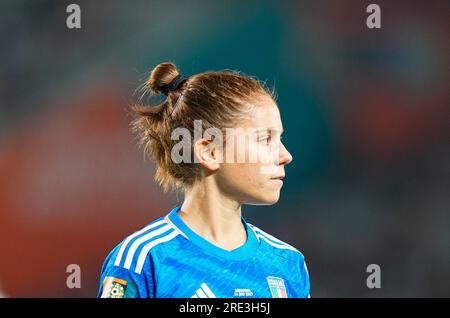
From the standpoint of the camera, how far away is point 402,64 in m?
3.84

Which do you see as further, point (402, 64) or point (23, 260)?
point (402, 64)

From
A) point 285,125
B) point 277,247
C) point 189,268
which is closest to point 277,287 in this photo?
point 277,247

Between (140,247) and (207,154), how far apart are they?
0.31m

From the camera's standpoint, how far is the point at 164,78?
168 centimetres

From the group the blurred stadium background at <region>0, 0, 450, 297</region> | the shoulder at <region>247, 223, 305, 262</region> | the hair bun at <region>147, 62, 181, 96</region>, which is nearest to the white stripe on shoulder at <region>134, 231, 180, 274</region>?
the shoulder at <region>247, 223, 305, 262</region>

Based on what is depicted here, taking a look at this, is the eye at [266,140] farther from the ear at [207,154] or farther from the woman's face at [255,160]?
the ear at [207,154]

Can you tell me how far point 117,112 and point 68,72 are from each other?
0.39m

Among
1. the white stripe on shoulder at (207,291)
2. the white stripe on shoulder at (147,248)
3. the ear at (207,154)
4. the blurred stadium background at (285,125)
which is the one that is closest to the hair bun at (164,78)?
the ear at (207,154)

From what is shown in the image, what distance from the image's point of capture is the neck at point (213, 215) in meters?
1.58

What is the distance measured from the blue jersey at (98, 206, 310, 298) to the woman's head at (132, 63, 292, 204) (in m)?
0.14

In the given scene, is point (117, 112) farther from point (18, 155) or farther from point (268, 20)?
point (268, 20)

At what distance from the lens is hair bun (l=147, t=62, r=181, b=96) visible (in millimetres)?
1683

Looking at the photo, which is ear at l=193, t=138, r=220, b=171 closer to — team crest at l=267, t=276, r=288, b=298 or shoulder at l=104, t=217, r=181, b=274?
shoulder at l=104, t=217, r=181, b=274
